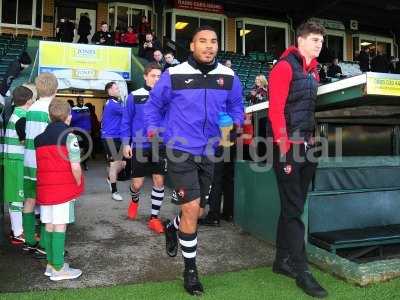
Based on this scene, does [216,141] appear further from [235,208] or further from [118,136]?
[118,136]

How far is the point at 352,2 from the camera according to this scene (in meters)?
23.3

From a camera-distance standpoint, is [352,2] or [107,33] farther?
[352,2]

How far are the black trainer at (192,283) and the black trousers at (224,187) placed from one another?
213cm

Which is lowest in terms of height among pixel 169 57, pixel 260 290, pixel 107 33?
pixel 260 290

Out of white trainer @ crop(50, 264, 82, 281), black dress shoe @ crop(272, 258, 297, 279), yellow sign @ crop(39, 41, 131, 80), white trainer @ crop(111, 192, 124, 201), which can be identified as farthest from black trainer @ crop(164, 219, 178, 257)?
yellow sign @ crop(39, 41, 131, 80)

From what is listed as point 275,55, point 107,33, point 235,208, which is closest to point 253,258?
point 235,208

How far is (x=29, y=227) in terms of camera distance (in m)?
4.59

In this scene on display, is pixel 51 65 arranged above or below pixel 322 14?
below

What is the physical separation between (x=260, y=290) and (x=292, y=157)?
1.05 meters

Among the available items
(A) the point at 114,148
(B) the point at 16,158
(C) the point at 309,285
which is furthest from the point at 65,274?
(A) the point at 114,148

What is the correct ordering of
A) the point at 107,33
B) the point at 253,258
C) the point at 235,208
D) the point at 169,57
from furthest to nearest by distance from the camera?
the point at 107,33
the point at 169,57
the point at 235,208
the point at 253,258

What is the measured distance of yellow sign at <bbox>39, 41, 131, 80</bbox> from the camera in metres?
13.8

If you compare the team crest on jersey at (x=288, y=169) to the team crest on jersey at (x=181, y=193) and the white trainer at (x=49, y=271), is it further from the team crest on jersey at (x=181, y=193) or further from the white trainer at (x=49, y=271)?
the white trainer at (x=49, y=271)

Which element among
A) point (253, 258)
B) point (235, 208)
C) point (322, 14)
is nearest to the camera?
point (253, 258)
